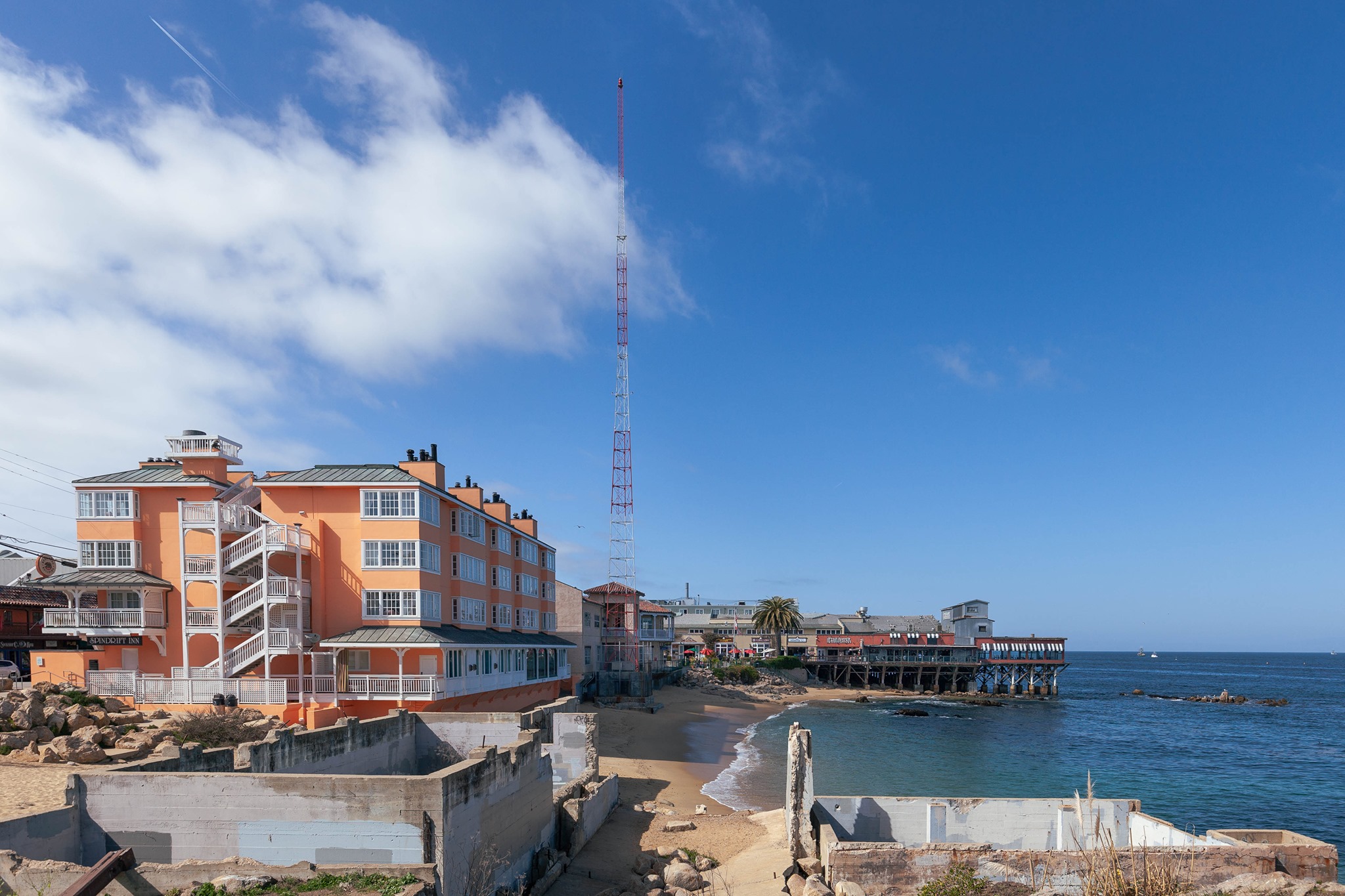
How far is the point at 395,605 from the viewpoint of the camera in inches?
1409

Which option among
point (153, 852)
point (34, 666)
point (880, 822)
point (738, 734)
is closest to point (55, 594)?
point (34, 666)

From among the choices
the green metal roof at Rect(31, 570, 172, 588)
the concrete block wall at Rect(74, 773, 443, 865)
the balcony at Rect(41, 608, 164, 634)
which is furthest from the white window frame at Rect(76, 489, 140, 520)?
the concrete block wall at Rect(74, 773, 443, 865)

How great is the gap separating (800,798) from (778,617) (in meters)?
90.6

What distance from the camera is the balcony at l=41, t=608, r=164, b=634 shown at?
34469 millimetres

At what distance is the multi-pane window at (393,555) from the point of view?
117 feet

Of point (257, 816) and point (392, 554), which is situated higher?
point (392, 554)

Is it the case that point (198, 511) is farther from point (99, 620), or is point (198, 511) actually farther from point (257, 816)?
point (257, 816)

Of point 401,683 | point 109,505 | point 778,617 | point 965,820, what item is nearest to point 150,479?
point 109,505

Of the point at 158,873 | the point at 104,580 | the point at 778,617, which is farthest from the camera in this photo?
the point at 778,617

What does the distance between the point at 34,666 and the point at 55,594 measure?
24.1m

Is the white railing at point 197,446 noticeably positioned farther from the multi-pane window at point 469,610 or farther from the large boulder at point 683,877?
the large boulder at point 683,877

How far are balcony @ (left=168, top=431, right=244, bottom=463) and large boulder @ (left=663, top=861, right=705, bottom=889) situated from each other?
96.9 feet

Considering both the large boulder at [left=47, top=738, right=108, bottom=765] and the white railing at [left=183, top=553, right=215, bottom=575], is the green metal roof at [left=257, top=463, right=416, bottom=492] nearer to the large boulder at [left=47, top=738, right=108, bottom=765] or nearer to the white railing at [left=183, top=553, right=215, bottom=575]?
the white railing at [left=183, top=553, right=215, bottom=575]

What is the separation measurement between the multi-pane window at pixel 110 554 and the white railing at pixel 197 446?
4.73 m
